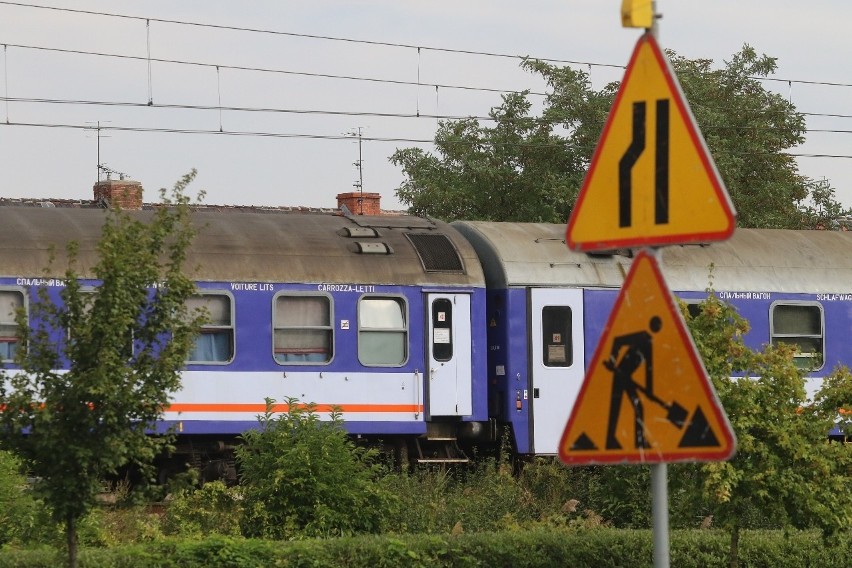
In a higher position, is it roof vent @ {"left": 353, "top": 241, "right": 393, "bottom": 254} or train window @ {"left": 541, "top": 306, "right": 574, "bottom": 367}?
roof vent @ {"left": 353, "top": 241, "right": 393, "bottom": 254}

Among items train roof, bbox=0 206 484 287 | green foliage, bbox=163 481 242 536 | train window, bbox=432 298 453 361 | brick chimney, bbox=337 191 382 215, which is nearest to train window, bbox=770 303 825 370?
train roof, bbox=0 206 484 287

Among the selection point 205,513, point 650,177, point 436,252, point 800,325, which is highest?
point 436,252

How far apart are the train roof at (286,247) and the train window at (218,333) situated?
30cm

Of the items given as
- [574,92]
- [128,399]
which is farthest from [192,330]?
[574,92]

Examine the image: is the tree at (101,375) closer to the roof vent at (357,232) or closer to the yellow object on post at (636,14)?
the yellow object on post at (636,14)

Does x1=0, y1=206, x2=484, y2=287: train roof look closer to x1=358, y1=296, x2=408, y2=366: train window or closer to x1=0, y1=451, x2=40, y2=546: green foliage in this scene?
x1=358, y1=296, x2=408, y2=366: train window

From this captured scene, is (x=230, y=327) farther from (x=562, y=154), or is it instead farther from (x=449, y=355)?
(x=562, y=154)

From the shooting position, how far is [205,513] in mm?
14805

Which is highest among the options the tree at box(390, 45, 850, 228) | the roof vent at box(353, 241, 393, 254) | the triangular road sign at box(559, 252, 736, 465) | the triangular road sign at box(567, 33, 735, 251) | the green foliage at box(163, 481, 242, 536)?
the tree at box(390, 45, 850, 228)

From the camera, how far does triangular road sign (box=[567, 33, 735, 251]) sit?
6.14 metres

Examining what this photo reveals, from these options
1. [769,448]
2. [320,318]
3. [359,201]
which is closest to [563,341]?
[320,318]

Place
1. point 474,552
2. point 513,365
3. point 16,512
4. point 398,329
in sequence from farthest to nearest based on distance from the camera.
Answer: point 513,365
point 398,329
point 16,512
point 474,552

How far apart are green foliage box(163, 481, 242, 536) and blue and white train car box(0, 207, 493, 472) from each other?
2.82 m

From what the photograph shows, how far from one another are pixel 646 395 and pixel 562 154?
27.5m
